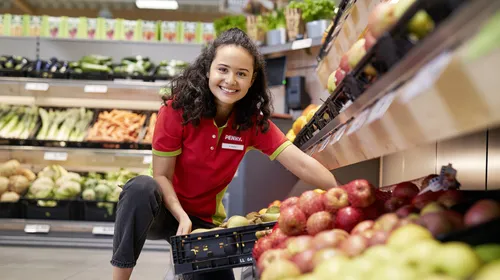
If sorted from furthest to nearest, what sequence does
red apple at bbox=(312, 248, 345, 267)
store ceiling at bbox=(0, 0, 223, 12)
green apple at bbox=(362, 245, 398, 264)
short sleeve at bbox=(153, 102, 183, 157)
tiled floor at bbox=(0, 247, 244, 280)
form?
store ceiling at bbox=(0, 0, 223, 12), tiled floor at bbox=(0, 247, 244, 280), short sleeve at bbox=(153, 102, 183, 157), red apple at bbox=(312, 248, 345, 267), green apple at bbox=(362, 245, 398, 264)

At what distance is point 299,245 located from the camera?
4.74 feet

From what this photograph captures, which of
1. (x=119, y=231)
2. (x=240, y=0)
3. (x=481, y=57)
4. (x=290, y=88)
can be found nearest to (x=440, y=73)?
(x=481, y=57)

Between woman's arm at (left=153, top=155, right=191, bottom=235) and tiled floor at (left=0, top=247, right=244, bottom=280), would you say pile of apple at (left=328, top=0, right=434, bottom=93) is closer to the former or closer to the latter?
woman's arm at (left=153, top=155, right=191, bottom=235)

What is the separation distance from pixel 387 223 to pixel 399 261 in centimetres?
29

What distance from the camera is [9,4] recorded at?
980 cm

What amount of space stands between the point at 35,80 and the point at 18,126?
0.49 m

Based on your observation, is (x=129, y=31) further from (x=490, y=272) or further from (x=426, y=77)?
(x=490, y=272)

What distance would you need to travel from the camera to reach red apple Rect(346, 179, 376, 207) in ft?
5.12

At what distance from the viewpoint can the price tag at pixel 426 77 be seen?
83cm

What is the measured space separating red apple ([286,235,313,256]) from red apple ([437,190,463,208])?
0.32m

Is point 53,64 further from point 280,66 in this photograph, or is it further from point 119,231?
point 119,231

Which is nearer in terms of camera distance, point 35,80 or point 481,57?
point 481,57

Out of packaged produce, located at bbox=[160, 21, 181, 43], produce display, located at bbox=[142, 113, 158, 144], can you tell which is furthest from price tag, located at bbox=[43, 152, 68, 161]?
packaged produce, located at bbox=[160, 21, 181, 43]

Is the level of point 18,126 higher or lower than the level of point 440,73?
lower
